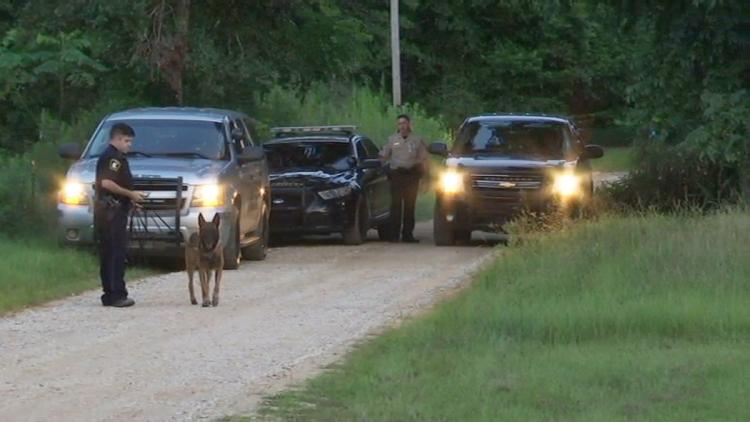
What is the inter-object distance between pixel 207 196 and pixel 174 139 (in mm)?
1564

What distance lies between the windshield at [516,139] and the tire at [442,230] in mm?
947

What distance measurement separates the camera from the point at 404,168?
82.7 feet

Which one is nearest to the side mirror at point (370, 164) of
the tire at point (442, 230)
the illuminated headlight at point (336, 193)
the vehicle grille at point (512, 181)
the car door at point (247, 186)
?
the illuminated headlight at point (336, 193)

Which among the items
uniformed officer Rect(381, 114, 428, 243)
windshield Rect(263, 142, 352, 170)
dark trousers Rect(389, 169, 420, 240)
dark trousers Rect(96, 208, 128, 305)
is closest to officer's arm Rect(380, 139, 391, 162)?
uniformed officer Rect(381, 114, 428, 243)

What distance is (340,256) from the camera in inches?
891

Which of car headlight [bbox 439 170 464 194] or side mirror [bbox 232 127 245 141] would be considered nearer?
side mirror [bbox 232 127 245 141]

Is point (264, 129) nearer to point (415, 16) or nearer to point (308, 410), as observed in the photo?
point (308, 410)

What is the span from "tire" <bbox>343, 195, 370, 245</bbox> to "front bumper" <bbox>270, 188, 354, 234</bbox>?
0.16 metres

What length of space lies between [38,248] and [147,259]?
1.33 meters

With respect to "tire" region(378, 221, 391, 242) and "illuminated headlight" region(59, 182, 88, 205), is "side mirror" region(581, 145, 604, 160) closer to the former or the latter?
"tire" region(378, 221, 391, 242)

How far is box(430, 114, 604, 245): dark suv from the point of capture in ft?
76.8

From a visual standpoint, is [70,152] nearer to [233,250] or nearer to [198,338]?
[233,250]

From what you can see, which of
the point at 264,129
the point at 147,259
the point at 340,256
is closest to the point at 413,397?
the point at 147,259

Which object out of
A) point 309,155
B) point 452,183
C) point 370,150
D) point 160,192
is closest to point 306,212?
point 309,155
